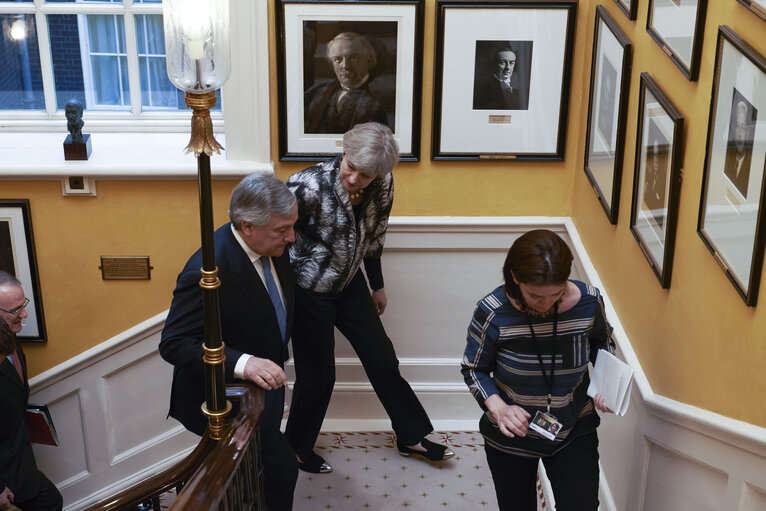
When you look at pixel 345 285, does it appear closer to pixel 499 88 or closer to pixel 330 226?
pixel 330 226

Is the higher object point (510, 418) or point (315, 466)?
point (510, 418)

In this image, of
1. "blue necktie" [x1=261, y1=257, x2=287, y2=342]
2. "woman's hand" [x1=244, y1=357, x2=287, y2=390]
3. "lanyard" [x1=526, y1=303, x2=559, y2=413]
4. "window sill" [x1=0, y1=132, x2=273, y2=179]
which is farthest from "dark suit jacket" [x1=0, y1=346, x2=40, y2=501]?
"lanyard" [x1=526, y1=303, x2=559, y2=413]

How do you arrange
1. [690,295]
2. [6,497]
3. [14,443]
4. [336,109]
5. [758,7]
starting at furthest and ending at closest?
1. [336,109]
2. [14,443]
3. [6,497]
4. [690,295]
5. [758,7]

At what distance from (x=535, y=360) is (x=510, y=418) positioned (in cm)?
21

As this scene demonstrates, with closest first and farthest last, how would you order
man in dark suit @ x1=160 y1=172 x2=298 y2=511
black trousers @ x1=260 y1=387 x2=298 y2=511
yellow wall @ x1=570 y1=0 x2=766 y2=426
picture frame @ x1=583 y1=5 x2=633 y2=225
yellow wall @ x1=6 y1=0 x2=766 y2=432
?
yellow wall @ x1=570 y1=0 x2=766 y2=426 → man in dark suit @ x1=160 y1=172 x2=298 y2=511 → black trousers @ x1=260 y1=387 x2=298 y2=511 → picture frame @ x1=583 y1=5 x2=633 y2=225 → yellow wall @ x1=6 y1=0 x2=766 y2=432

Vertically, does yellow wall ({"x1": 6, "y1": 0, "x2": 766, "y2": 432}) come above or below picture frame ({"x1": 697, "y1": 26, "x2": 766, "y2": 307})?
below

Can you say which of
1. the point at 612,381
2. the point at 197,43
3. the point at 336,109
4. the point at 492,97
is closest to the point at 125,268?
the point at 336,109

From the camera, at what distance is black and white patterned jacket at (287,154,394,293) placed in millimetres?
3920

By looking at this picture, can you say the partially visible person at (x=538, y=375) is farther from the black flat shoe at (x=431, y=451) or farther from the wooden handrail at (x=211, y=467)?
the black flat shoe at (x=431, y=451)

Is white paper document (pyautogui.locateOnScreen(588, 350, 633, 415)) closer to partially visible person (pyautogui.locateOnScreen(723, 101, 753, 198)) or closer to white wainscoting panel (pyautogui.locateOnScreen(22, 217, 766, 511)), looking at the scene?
partially visible person (pyautogui.locateOnScreen(723, 101, 753, 198))

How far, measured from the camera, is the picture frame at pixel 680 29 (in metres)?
2.76

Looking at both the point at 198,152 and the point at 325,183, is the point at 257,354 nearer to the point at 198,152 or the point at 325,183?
the point at 325,183

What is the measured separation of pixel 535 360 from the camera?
3004mm

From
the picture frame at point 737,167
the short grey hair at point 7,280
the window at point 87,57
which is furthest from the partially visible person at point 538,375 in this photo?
the window at point 87,57
